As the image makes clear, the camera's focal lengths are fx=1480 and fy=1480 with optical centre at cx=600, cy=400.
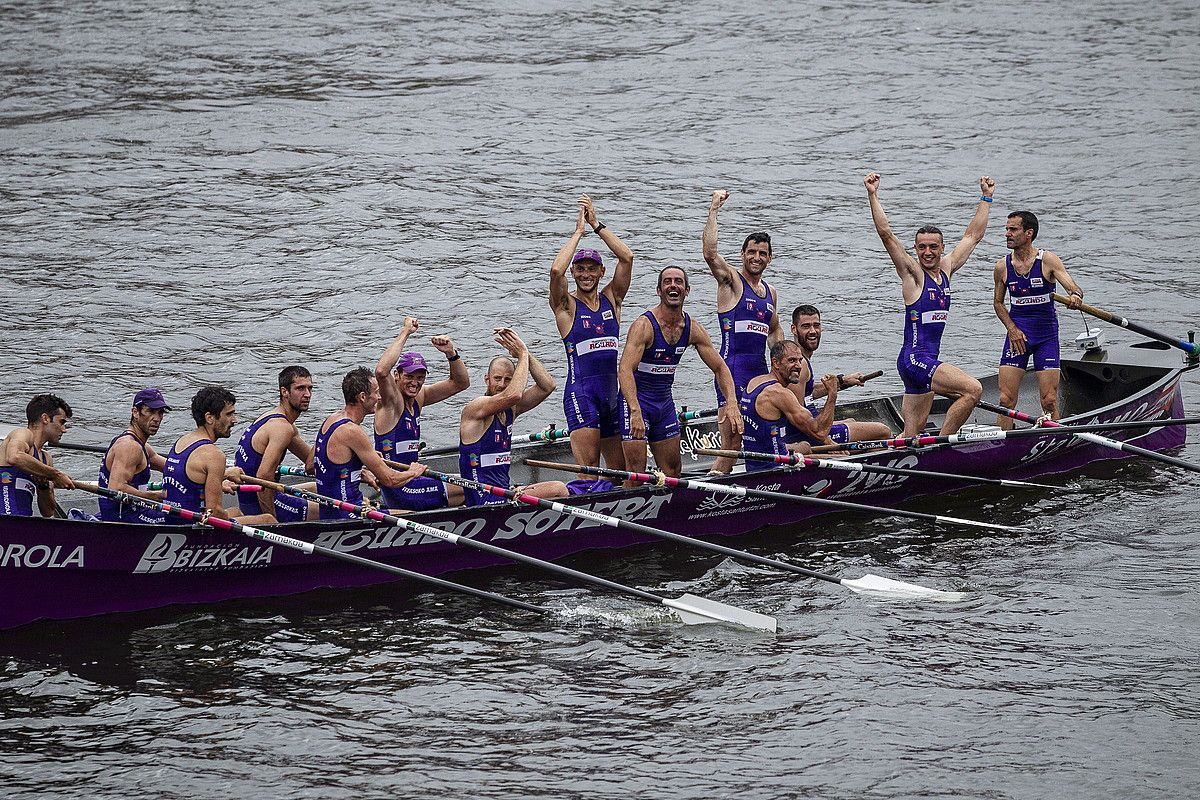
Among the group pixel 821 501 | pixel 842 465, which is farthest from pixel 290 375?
pixel 842 465

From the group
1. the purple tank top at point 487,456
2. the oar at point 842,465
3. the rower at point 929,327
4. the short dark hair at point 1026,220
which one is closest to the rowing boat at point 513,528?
the oar at point 842,465

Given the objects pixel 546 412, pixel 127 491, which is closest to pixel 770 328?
pixel 546 412

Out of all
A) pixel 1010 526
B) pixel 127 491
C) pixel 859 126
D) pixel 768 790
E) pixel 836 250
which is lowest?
pixel 768 790

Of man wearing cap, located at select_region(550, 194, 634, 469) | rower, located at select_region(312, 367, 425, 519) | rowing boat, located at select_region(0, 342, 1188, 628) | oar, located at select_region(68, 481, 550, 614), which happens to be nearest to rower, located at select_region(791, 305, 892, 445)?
rowing boat, located at select_region(0, 342, 1188, 628)

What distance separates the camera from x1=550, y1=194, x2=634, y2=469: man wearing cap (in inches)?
570

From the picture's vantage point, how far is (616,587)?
42.6ft

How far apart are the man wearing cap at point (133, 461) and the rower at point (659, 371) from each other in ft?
14.4

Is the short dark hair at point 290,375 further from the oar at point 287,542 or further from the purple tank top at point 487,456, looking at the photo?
the purple tank top at point 487,456

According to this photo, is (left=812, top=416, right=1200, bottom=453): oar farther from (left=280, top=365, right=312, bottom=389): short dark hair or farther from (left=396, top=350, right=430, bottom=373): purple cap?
(left=280, top=365, right=312, bottom=389): short dark hair

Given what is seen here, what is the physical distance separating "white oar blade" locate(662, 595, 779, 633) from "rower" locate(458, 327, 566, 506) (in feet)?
6.31

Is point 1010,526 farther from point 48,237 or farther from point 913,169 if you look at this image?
point 48,237

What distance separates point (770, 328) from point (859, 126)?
17763 millimetres

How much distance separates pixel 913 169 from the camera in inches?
1194

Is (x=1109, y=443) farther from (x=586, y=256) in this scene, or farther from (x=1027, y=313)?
(x=586, y=256)
